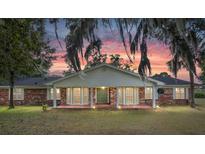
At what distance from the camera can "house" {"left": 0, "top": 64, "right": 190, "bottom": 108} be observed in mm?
5379

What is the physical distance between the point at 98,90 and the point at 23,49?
1.86 meters

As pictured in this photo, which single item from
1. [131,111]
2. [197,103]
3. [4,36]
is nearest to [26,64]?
[4,36]

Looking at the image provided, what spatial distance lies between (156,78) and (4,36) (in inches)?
98.7

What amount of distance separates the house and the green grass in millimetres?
210

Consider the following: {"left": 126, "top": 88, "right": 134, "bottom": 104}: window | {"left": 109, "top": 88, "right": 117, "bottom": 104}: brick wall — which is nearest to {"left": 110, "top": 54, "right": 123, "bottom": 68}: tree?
{"left": 126, "top": 88, "right": 134, "bottom": 104}: window

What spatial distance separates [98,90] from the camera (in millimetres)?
6188

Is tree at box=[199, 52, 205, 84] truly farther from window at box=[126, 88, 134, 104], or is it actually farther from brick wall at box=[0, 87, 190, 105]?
window at box=[126, 88, 134, 104]

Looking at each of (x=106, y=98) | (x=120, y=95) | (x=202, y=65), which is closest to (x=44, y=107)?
(x=106, y=98)

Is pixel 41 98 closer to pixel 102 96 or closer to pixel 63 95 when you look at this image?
pixel 63 95

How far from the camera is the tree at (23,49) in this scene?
4652 mm

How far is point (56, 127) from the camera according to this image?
210 inches

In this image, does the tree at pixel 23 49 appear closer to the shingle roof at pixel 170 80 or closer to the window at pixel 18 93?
the window at pixel 18 93
